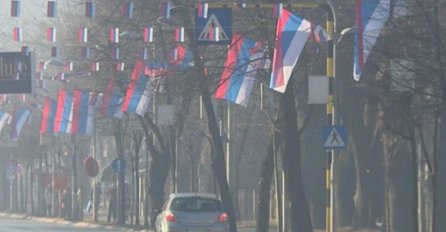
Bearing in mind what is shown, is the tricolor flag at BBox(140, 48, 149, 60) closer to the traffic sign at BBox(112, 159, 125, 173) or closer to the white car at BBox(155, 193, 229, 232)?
the white car at BBox(155, 193, 229, 232)

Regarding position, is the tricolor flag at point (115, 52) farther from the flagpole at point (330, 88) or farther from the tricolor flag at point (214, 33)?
the flagpole at point (330, 88)

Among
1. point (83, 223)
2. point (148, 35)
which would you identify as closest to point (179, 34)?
point (148, 35)

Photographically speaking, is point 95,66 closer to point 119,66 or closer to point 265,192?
point 119,66

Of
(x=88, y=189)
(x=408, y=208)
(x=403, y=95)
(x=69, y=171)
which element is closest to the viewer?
(x=403, y=95)

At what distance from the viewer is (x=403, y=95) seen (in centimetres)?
2592

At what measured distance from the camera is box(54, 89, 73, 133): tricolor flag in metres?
50.2

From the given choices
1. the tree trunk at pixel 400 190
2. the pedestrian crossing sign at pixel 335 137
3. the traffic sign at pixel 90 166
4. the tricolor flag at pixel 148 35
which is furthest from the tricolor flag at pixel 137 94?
the traffic sign at pixel 90 166

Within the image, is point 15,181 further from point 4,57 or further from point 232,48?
point 232,48

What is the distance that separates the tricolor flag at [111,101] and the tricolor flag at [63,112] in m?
1.64

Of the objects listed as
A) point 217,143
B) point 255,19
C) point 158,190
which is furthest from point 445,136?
point 158,190

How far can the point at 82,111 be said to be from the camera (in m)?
50.6

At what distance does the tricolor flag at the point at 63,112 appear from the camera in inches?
1978

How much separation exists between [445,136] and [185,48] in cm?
888

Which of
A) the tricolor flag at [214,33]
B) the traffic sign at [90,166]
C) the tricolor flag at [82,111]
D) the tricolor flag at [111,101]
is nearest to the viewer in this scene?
the tricolor flag at [214,33]
